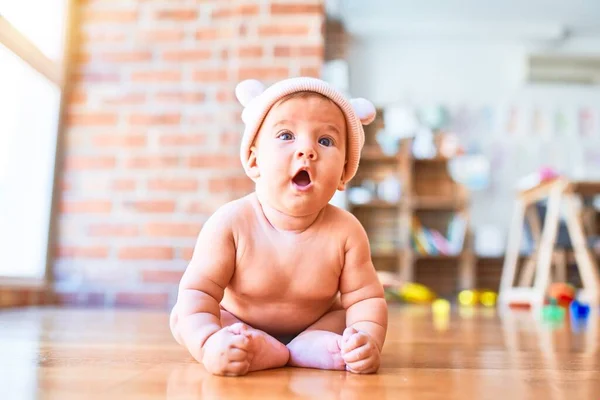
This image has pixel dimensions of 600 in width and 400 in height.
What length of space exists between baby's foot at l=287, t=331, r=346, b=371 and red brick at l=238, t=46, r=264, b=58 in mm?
1651

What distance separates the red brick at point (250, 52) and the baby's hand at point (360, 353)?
5.63ft

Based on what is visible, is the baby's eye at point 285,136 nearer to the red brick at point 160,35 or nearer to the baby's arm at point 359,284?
the baby's arm at point 359,284

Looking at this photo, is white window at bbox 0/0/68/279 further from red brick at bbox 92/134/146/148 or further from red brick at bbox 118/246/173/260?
red brick at bbox 118/246/173/260

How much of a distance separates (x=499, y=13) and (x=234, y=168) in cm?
392

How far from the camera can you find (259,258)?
807 mm

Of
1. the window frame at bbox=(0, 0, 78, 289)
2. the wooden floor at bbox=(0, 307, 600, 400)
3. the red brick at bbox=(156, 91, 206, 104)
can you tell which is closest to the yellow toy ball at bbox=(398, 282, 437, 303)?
the red brick at bbox=(156, 91, 206, 104)

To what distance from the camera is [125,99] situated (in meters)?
2.32

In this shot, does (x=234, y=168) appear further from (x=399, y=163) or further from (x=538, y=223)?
(x=399, y=163)

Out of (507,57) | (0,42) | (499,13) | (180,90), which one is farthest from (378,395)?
(507,57)

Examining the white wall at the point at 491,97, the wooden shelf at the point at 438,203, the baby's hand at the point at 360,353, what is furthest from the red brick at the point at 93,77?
the white wall at the point at 491,97

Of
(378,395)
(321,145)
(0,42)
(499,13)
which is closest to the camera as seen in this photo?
(378,395)

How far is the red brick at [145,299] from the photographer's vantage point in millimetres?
2215

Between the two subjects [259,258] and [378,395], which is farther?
[259,258]

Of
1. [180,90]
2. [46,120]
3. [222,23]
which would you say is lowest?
[46,120]
